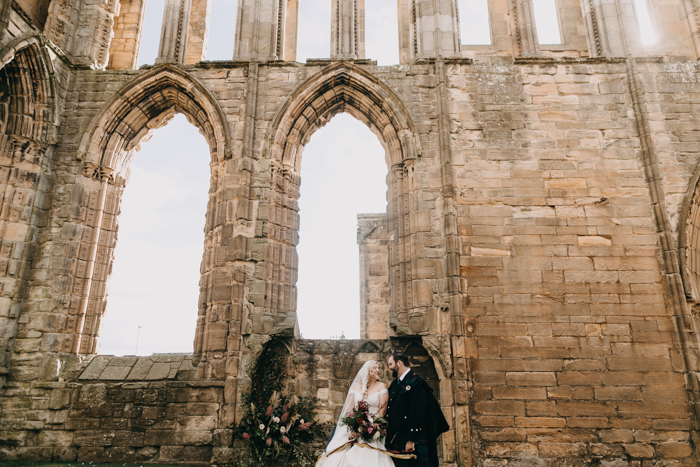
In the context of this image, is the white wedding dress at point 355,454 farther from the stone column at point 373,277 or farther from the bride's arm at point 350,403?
the stone column at point 373,277

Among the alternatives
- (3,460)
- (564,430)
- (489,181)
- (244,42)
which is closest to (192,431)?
(3,460)

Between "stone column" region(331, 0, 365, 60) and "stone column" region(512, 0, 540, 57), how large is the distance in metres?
2.84

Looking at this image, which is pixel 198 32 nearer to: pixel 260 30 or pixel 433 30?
pixel 260 30

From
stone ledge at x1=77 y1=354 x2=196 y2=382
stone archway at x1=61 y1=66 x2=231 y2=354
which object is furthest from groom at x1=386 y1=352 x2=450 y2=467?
stone archway at x1=61 y1=66 x2=231 y2=354

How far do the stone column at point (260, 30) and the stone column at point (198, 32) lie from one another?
117 centimetres

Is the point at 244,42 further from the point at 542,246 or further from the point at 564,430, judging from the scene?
the point at 564,430

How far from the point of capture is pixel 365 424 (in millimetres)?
4348

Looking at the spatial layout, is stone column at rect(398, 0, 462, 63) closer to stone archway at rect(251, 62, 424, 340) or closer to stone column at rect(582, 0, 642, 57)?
stone archway at rect(251, 62, 424, 340)

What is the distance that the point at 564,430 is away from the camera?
6.48 meters

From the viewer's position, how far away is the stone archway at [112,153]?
7480mm

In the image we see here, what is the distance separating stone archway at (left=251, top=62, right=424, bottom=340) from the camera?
7.25 metres

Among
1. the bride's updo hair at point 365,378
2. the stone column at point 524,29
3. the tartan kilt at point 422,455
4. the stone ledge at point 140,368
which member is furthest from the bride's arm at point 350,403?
the stone column at point 524,29

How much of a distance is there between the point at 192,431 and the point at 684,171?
8.57 meters

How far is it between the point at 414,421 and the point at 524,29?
24.2ft
